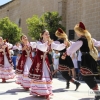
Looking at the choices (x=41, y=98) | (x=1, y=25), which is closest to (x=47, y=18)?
(x=1, y=25)

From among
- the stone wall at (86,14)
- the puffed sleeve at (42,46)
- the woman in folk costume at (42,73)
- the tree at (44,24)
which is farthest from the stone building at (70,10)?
the puffed sleeve at (42,46)

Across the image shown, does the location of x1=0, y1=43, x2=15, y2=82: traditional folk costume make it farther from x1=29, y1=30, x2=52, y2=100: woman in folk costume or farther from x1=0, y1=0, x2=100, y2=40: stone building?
x1=0, y1=0, x2=100, y2=40: stone building

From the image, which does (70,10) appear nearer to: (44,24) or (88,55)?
(44,24)

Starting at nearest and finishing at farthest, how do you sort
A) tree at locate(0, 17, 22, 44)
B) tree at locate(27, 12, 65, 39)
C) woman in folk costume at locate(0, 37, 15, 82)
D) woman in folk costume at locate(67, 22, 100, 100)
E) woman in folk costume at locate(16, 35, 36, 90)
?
1. woman in folk costume at locate(67, 22, 100, 100)
2. woman in folk costume at locate(16, 35, 36, 90)
3. woman in folk costume at locate(0, 37, 15, 82)
4. tree at locate(27, 12, 65, 39)
5. tree at locate(0, 17, 22, 44)

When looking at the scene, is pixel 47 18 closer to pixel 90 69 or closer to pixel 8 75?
pixel 8 75

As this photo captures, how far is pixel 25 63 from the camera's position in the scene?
6730 mm

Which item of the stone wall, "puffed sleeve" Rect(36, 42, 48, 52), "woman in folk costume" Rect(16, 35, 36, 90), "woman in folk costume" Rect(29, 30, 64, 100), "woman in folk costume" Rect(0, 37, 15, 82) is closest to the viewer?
"puffed sleeve" Rect(36, 42, 48, 52)

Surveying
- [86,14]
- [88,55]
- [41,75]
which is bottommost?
[41,75]

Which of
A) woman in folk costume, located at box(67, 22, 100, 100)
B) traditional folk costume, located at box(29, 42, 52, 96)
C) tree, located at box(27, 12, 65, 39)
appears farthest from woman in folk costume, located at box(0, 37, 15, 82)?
tree, located at box(27, 12, 65, 39)

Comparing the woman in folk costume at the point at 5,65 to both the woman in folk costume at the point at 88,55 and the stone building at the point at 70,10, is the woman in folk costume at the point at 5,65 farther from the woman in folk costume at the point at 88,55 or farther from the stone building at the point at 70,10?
the stone building at the point at 70,10

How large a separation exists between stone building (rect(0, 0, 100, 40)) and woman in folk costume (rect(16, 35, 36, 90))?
353 inches

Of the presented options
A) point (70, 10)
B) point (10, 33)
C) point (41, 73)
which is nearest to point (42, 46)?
point (41, 73)

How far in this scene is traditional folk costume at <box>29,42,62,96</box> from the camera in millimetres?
5281

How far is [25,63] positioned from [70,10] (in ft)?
39.7
